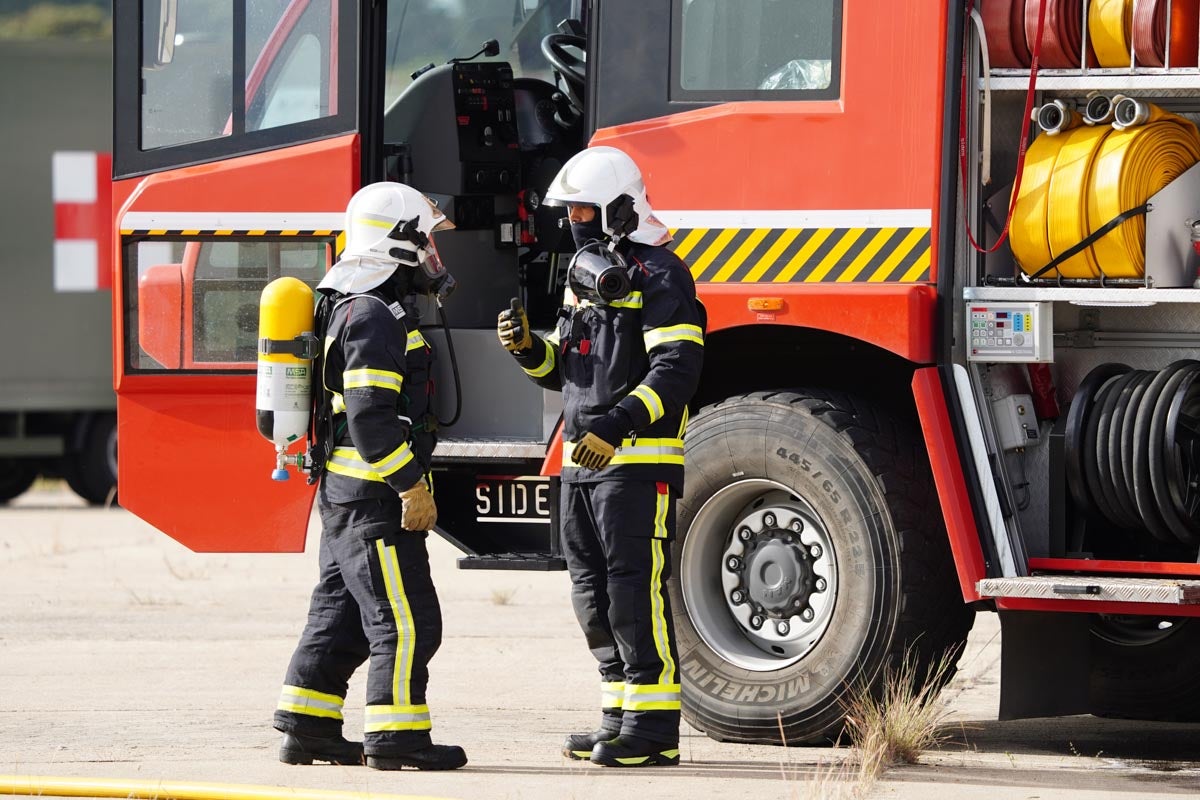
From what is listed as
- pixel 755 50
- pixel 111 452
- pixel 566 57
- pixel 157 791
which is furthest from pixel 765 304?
pixel 111 452

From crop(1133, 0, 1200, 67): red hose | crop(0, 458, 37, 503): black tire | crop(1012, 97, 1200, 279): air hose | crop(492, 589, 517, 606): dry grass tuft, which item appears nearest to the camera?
crop(1133, 0, 1200, 67): red hose

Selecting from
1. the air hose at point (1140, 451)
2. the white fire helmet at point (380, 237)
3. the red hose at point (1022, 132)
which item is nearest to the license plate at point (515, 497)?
the white fire helmet at point (380, 237)

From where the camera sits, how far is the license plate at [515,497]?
738 cm

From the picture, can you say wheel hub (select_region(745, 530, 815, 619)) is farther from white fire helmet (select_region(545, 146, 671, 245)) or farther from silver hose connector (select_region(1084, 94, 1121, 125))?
silver hose connector (select_region(1084, 94, 1121, 125))

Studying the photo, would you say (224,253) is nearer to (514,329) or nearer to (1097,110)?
(514,329)

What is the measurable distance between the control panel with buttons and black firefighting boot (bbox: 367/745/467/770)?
2.02 m

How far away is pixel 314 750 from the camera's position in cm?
633

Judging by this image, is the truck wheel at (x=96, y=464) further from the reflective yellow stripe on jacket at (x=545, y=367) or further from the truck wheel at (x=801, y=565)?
the reflective yellow stripe on jacket at (x=545, y=367)

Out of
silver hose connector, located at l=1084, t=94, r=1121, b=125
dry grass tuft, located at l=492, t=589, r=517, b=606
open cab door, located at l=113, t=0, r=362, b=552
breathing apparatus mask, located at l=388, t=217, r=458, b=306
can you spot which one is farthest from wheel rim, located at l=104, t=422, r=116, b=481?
silver hose connector, located at l=1084, t=94, r=1121, b=125

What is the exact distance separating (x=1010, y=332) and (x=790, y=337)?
0.76 m

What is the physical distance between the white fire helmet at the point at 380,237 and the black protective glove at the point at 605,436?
0.83 meters

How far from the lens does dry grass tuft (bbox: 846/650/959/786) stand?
630 centimetres

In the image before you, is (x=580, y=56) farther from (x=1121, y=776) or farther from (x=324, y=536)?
(x=1121, y=776)

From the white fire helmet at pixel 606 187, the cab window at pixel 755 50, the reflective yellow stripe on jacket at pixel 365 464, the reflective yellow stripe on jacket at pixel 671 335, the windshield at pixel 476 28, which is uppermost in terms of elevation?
the windshield at pixel 476 28
